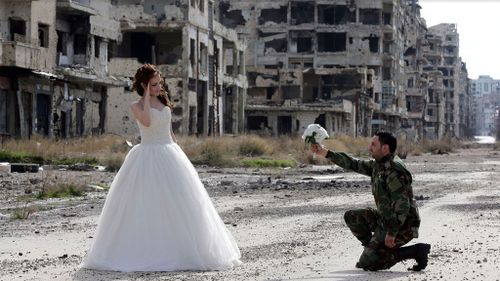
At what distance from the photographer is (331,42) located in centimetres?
9844

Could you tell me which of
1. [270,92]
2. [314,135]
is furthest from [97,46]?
[314,135]

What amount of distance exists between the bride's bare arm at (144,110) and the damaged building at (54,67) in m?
30.5

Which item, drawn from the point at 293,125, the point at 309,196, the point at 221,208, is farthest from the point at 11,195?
the point at 293,125

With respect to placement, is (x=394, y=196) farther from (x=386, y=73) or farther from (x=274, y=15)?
(x=386, y=73)

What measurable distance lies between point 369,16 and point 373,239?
90.8 meters

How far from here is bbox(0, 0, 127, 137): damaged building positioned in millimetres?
41781

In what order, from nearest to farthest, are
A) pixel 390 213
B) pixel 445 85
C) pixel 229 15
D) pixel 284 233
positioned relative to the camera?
1. pixel 390 213
2. pixel 284 233
3. pixel 229 15
4. pixel 445 85

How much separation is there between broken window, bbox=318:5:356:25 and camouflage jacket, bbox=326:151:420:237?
294 feet

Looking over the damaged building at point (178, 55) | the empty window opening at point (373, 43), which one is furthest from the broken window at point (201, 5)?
the empty window opening at point (373, 43)

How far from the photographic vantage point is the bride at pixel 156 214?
9062mm

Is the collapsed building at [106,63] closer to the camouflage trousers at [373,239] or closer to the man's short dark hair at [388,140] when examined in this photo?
the camouflage trousers at [373,239]

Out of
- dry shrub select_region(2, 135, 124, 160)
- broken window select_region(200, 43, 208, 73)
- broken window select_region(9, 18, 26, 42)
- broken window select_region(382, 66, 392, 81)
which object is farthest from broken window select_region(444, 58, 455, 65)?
dry shrub select_region(2, 135, 124, 160)

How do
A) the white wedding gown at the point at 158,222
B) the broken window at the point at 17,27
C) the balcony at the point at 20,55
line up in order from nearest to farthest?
the white wedding gown at the point at 158,222
the balcony at the point at 20,55
the broken window at the point at 17,27

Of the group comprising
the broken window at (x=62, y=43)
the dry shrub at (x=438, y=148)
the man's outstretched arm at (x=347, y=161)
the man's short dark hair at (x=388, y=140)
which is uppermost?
the broken window at (x=62, y=43)
